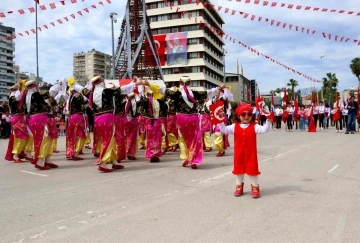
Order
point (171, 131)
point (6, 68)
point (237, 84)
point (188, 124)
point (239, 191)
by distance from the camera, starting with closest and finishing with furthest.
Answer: point (239, 191), point (188, 124), point (171, 131), point (237, 84), point (6, 68)

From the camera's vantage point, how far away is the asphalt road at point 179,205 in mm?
4035

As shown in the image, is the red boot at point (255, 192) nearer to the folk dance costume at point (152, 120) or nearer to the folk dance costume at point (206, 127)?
the folk dance costume at point (152, 120)

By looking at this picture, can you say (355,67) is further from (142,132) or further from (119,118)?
(119,118)

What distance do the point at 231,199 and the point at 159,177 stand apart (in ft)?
7.20

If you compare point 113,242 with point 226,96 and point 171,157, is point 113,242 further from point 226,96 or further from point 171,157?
point 171,157

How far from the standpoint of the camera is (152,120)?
10039 mm

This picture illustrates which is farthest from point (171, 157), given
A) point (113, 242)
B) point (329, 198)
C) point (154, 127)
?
point (113, 242)

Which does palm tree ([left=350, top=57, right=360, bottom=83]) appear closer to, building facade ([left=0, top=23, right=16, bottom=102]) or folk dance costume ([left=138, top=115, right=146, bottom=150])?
folk dance costume ([left=138, top=115, right=146, bottom=150])

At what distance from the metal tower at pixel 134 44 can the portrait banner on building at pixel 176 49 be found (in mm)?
16735

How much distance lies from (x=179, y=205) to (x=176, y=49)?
62898 millimetres

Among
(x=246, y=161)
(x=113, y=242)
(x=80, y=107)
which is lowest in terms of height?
(x=113, y=242)

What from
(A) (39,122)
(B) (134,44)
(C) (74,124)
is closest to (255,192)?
(A) (39,122)

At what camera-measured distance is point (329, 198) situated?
5449 millimetres

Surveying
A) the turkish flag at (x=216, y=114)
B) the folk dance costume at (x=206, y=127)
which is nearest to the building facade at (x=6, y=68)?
the folk dance costume at (x=206, y=127)
